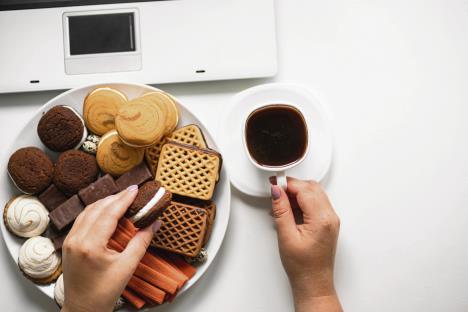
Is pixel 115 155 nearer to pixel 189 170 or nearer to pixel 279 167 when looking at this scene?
pixel 189 170

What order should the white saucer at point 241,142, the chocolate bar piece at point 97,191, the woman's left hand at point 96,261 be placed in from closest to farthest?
the woman's left hand at point 96,261
the chocolate bar piece at point 97,191
the white saucer at point 241,142

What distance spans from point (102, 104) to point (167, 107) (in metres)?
0.13

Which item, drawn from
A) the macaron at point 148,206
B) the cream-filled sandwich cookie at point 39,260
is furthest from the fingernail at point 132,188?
the cream-filled sandwich cookie at point 39,260

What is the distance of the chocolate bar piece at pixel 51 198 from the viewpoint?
0.90 m

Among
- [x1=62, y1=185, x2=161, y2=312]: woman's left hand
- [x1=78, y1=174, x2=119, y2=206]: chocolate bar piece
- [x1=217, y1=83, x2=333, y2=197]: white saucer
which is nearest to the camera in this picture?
[x1=62, y1=185, x2=161, y2=312]: woman's left hand

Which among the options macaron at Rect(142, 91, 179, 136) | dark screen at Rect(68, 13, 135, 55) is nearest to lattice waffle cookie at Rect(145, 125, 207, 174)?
Answer: macaron at Rect(142, 91, 179, 136)

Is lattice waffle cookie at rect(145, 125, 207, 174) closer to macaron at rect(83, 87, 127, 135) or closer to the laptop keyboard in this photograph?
macaron at rect(83, 87, 127, 135)

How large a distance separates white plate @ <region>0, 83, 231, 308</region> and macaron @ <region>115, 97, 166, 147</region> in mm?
60

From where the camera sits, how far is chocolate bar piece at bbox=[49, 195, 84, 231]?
0.86 metres

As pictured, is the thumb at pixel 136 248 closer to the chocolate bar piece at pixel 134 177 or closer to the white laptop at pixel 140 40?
the chocolate bar piece at pixel 134 177

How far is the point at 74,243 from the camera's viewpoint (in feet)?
2.49

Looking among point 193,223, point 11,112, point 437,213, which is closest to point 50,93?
point 11,112

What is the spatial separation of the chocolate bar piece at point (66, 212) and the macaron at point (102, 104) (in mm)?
167

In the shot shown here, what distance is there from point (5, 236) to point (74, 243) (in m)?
0.23
